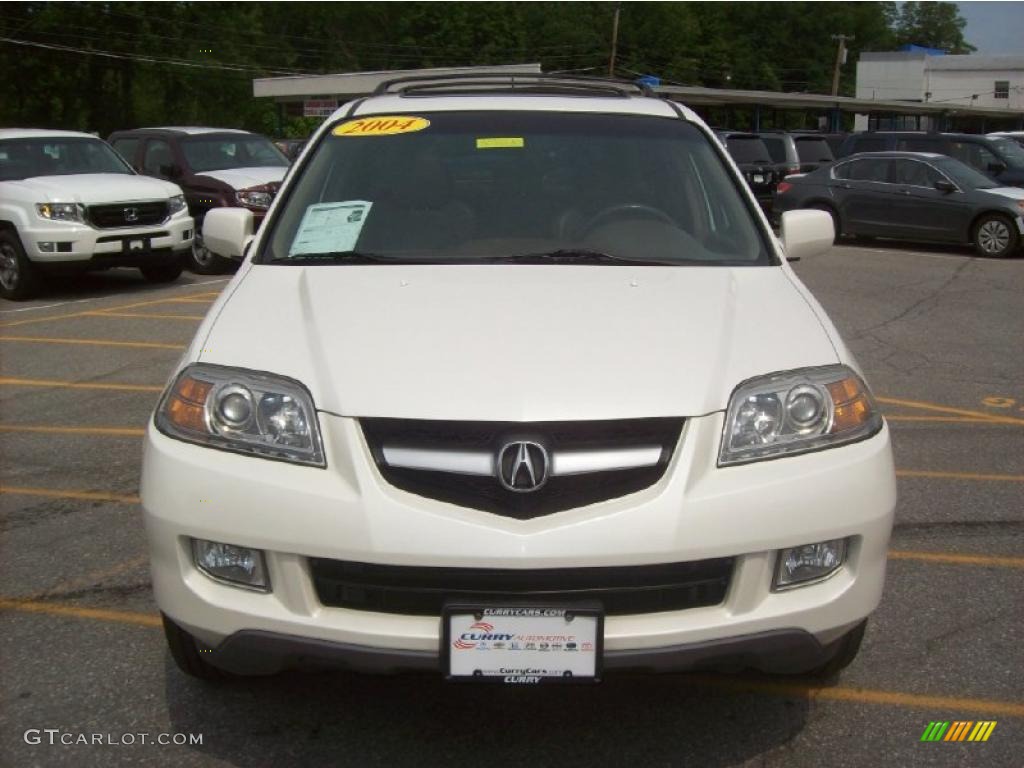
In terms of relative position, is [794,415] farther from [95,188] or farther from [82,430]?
[95,188]

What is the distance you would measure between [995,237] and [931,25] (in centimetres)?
13805

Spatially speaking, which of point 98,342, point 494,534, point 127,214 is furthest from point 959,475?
point 127,214

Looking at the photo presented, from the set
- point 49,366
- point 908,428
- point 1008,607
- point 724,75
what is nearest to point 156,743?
point 1008,607

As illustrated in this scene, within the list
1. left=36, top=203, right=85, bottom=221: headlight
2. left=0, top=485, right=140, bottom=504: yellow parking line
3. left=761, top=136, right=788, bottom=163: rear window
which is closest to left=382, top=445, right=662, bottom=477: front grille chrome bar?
left=0, top=485, right=140, bottom=504: yellow parking line

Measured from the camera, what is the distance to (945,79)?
94.4 m

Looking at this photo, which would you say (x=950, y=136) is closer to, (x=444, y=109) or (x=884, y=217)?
(x=884, y=217)

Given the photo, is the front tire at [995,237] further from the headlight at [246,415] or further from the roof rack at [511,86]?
the headlight at [246,415]

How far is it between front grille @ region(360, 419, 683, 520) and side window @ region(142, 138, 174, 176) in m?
13.0

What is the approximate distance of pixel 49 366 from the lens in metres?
8.57

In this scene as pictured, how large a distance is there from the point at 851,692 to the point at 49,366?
6892 millimetres

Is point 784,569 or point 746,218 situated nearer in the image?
point 784,569

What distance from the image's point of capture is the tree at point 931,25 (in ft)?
461

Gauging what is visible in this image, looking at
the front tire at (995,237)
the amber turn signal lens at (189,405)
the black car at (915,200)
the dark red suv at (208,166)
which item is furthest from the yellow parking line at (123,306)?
the front tire at (995,237)

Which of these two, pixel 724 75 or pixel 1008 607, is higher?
pixel 1008 607
